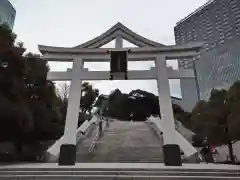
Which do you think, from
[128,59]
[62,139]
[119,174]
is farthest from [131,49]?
[119,174]

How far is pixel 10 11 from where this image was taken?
28.9 meters

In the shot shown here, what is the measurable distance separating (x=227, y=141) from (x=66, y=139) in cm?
1140

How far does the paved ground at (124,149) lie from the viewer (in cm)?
1300

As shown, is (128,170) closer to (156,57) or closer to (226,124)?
(156,57)

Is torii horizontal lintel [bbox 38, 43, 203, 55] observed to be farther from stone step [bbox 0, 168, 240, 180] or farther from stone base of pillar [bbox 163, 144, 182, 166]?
stone step [bbox 0, 168, 240, 180]

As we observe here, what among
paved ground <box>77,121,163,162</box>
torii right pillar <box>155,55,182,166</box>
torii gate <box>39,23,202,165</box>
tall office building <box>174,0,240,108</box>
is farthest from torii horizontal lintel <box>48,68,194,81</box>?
tall office building <box>174,0,240,108</box>

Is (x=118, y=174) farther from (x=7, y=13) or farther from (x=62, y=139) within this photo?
(x=7, y=13)

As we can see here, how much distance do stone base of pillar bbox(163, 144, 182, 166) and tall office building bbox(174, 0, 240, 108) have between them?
20.3 m

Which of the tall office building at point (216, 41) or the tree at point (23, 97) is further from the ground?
the tall office building at point (216, 41)

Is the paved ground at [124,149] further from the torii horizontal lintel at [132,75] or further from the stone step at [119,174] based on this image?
the torii horizontal lintel at [132,75]

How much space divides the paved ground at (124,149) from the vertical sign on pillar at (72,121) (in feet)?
7.81

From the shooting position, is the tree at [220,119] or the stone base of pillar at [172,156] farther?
the tree at [220,119]

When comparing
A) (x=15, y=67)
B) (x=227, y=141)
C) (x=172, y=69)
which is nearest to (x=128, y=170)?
(x=172, y=69)

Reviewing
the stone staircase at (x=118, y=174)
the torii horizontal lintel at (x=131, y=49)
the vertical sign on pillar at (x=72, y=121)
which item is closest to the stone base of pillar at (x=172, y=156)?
the stone staircase at (x=118, y=174)
